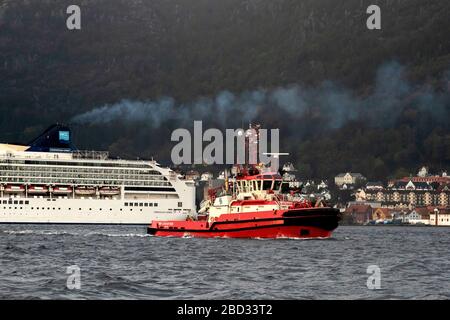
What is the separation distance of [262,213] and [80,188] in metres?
65.9

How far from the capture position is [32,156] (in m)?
150

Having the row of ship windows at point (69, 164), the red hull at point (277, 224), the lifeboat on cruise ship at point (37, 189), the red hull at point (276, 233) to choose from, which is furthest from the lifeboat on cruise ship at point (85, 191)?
the red hull at point (277, 224)

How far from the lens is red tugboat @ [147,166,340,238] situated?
84.7 metres

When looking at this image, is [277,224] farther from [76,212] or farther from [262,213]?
[76,212]

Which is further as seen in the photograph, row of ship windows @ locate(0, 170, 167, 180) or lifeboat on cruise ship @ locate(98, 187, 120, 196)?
lifeboat on cruise ship @ locate(98, 187, 120, 196)

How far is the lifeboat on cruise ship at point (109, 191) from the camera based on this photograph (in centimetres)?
14688

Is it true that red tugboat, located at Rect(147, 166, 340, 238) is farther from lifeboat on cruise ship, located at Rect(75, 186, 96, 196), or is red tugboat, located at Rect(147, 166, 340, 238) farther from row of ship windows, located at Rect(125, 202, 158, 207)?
lifeboat on cruise ship, located at Rect(75, 186, 96, 196)

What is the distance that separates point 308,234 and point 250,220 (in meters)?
5.73

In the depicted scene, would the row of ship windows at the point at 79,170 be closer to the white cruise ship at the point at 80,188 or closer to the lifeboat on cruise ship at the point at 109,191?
the white cruise ship at the point at 80,188

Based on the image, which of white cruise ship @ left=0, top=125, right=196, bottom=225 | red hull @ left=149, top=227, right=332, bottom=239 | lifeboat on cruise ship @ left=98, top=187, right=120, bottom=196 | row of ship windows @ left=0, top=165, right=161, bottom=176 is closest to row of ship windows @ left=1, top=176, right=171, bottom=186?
white cruise ship @ left=0, top=125, right=196, bottom=225

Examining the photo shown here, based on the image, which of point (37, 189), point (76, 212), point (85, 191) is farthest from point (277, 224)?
point (37, 189)

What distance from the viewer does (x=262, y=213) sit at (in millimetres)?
85062
